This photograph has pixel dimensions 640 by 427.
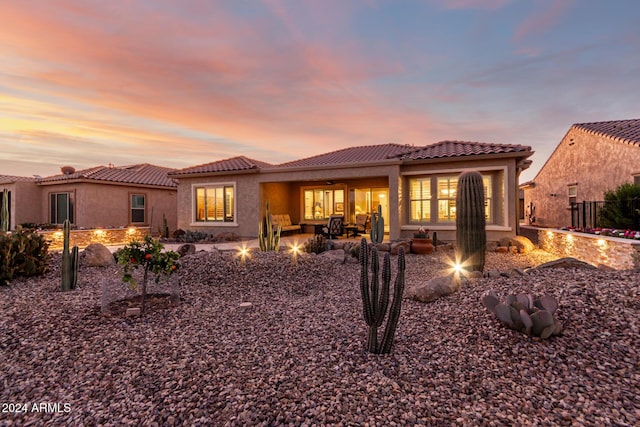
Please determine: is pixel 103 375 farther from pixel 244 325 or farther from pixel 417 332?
pixel 417 332

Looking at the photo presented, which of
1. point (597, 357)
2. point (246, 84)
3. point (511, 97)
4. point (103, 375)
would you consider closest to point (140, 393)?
point (103, 375)

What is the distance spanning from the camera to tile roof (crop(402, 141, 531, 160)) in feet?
36.7

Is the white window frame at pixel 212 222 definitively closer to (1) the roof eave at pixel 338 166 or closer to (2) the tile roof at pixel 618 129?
(1) the roof eave at pixel 338 166

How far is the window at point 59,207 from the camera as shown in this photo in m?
17.1

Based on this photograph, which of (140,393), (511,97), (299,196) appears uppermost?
(511,97)

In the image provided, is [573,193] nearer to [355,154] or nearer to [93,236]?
[355,154]

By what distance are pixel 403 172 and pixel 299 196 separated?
714 cm

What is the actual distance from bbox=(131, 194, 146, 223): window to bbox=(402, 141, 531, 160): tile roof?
15.4 metres

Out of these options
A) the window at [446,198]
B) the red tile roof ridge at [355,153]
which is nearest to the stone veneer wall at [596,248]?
the window at [446,198]

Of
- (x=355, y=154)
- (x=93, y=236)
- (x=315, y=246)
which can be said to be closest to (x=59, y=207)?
(x=93, y=236)

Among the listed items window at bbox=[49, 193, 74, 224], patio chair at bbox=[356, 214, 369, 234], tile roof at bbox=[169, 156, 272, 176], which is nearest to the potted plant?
patio chair at bbox=[356, 214, 369, 234]

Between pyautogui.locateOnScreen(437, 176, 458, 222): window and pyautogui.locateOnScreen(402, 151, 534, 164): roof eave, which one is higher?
pyautogui.locateOnScreen(402, 151, 534, 164): roof eave

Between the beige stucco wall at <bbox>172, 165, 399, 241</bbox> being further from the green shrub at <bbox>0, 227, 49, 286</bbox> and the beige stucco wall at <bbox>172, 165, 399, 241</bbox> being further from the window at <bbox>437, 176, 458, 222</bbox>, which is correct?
the green shrub at <bbox>0, 227, 49, 286</bbox>

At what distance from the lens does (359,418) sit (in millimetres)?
2293
